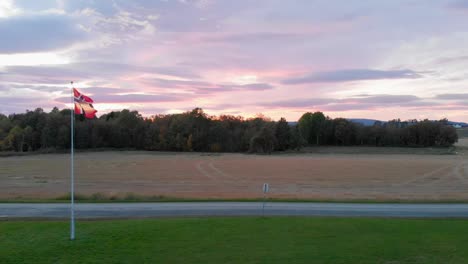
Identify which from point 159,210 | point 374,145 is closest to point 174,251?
point 159,210

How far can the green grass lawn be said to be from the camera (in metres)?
11.2

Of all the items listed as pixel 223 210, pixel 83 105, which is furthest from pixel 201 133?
pixel 83 105

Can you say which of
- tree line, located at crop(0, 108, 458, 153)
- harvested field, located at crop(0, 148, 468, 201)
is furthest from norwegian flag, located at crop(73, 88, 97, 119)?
tree line, located at crop(0, 108, 458, 153)

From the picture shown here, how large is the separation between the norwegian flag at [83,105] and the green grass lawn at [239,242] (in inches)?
159

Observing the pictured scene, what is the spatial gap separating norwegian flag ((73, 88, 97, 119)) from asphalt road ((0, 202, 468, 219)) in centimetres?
669

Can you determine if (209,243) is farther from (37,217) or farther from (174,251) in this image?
(37,217)

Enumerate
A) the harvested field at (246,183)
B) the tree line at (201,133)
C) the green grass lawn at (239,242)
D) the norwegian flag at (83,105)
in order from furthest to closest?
the tree line at (201,133) → the harvested field at (246,183) → the norwegian flag at (83,105) → the green grass lawn at (239,242)

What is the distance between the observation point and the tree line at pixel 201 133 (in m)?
120

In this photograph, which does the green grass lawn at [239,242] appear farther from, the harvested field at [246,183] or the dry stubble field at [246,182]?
the harvested field at [246,183]

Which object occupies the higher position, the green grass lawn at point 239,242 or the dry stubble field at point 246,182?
the green grass lawn at point 239,242

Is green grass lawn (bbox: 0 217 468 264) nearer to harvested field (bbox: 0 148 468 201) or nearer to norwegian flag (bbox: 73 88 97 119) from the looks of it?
norwegian flag (bbox: 73 88 97 119)

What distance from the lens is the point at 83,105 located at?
12852mm

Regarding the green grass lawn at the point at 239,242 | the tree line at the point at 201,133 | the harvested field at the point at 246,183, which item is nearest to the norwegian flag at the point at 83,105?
the green grass lawn at the point at 239,242

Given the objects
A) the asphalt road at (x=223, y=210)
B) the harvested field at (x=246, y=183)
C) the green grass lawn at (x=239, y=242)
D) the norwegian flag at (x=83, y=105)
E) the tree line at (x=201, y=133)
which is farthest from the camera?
the tree line at (x=201, y=133)
